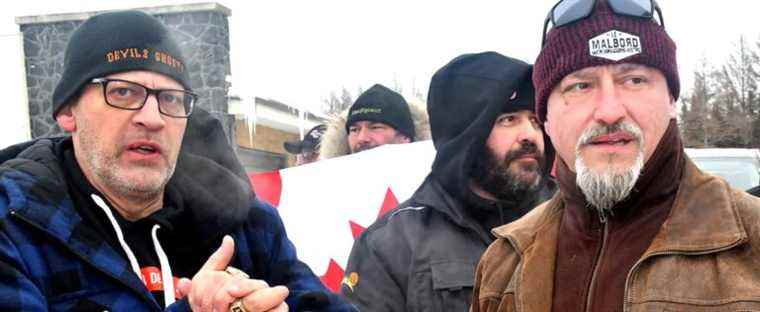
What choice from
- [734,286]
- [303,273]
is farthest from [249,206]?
[734,286]

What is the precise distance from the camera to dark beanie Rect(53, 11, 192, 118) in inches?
92.7

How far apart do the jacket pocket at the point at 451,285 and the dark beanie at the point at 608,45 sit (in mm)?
848

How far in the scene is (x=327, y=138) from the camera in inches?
230

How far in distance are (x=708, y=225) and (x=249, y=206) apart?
139 cm

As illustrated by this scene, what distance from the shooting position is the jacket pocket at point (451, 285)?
2959mm

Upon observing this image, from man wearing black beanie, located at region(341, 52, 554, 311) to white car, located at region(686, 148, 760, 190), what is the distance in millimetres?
4501

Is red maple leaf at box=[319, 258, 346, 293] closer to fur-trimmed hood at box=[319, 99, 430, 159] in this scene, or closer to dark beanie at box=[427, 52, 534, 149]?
fur-trimmed hood at box=[319, 99, 430, 159]

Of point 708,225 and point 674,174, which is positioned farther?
point 674,174

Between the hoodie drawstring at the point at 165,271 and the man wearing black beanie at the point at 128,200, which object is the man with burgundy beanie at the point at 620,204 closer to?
the man wearing black beanie at the point at 128,200

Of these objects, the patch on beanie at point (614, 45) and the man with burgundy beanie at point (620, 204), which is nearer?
the man with burgundy beanie at point (620, 204)

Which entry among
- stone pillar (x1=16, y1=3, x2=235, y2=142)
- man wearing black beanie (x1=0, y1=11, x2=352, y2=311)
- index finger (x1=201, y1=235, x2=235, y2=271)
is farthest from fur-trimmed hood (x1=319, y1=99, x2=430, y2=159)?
stone pillar (x1=16, y1=3, x2=235, y2=142)

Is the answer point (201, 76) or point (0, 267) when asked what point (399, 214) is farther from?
point (201, 76)

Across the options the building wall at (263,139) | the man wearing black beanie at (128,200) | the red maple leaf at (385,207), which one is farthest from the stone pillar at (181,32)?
the man wearing black beanie at (128,200)

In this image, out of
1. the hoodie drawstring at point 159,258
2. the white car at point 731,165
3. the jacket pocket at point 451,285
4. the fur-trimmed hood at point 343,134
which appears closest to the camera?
the hoodie drawstring at point 159,258
